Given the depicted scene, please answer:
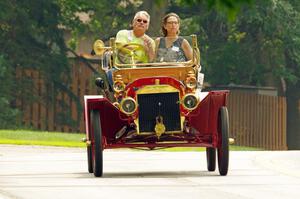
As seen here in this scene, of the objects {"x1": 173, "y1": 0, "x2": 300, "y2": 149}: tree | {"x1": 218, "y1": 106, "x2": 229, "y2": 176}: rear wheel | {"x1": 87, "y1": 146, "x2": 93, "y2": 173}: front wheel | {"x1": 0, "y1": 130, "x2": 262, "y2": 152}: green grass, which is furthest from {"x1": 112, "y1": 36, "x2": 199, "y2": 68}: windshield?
{"x1": 173, "y1": 0, "x2": 300, "y2": 149}: tree

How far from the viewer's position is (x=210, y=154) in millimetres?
18422

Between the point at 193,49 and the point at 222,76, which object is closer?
the point at 193,49

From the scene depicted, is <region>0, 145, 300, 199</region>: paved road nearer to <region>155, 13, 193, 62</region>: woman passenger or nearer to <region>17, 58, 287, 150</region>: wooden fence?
<region>155, 13, 193, 62</region>: woman passenger

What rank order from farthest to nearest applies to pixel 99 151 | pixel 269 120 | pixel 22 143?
pixel 269 120
pixel 22 143
pixel 99 151

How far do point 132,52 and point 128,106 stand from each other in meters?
1.12

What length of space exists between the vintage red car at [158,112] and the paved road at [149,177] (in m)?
0.44

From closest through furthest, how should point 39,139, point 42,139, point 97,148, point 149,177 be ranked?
point 97,148
point 149,177
point 39,139
point 42,139

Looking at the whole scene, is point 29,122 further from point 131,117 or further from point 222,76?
point 131,117

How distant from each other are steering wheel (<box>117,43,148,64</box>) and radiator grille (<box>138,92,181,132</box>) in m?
0.82

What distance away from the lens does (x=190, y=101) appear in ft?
57.1

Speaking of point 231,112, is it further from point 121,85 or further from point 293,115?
point 121,85

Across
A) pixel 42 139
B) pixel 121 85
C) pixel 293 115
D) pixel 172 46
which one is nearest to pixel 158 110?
pixel 121 85

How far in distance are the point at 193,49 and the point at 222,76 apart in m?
26.6

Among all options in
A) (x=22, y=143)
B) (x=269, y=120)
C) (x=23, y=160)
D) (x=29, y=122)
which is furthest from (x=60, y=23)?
(x=23, y=160)
